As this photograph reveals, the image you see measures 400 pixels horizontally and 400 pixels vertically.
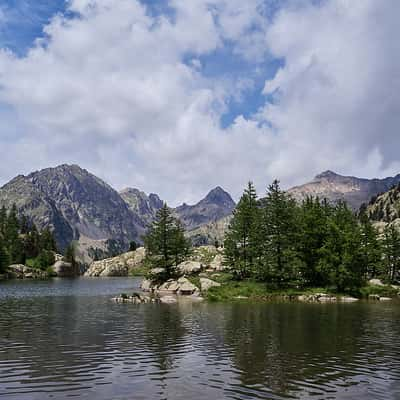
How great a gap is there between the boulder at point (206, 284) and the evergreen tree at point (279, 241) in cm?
1005

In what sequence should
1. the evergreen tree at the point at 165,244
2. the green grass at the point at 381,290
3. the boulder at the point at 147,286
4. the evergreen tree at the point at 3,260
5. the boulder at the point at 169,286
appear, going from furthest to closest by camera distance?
the evergreen tree at the point at 3,260 → the boulder at the point at 147,286 → the evergreen tree at the point at 165,244 → the boulder at the point at 169,286 → the green grass at the point at 381,290

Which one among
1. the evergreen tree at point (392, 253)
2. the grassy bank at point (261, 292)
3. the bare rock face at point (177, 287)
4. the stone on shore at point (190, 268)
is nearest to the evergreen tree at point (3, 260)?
the bare rock face at point (177, 287)

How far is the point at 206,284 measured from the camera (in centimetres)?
8175

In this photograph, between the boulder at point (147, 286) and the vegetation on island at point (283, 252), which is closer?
the vegetation on island at point (283, 252)

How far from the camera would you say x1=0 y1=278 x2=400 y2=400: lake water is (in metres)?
20.1

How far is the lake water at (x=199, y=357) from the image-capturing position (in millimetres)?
20125

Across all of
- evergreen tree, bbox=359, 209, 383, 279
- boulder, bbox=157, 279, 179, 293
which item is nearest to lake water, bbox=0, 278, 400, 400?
boulder, bbox=157, 279, 179, 293

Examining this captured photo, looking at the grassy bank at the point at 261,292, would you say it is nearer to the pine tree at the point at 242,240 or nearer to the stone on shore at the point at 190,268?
the pine tree at the point at 242,240

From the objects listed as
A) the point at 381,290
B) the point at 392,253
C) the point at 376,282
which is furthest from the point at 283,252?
the point at 392,253

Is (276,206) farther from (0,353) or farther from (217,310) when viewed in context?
(0,353)

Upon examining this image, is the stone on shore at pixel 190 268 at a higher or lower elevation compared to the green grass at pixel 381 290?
higher

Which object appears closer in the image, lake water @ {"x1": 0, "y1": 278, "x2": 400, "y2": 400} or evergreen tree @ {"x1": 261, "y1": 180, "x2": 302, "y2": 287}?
lake water @ {"x1": 0, "y1": 278, "x2": 400, "y2": 400}

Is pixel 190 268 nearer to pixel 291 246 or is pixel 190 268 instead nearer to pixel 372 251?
pixel 291 246

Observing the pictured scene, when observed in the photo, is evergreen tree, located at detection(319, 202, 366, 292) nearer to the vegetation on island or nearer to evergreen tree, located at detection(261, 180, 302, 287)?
the vegetation on island
